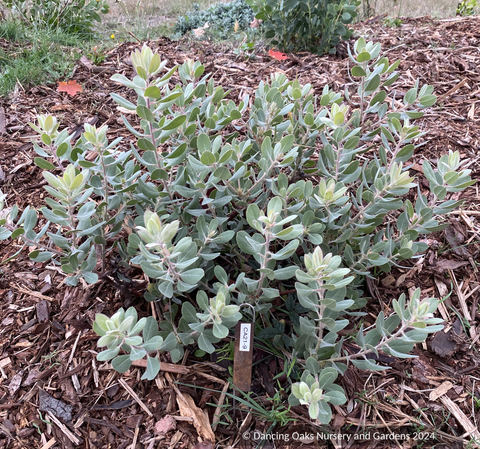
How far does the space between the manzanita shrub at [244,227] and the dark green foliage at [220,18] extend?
454cm

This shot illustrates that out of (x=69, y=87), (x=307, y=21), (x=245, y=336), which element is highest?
(x=307, y=21)

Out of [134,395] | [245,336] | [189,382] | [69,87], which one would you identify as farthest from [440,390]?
[69,87]

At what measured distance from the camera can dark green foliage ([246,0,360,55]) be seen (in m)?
3.92

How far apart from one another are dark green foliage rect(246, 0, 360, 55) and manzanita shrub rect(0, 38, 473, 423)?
2293 millimetres

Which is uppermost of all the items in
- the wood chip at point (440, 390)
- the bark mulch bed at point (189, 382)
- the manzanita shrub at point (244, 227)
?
the manzanita shrub at point (244, 227)

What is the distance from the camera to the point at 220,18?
6648 millimetres

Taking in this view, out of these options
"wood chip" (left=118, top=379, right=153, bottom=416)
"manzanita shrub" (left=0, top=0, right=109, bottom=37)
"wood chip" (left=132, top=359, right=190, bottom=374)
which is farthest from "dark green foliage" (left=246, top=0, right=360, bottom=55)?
"wood chip" (left=118, top=379, right=153, bottom=416)

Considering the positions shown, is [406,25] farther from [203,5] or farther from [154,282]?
[203,5]

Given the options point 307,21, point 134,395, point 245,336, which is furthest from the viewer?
point 307,21

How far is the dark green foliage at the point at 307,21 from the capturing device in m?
3.92

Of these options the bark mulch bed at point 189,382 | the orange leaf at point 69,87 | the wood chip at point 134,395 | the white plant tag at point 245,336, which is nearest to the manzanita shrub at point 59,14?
the orange leaf at point 69,87

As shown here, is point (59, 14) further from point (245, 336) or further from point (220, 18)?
point (245, 336)

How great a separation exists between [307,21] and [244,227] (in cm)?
287

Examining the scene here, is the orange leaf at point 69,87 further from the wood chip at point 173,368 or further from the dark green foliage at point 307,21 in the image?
the wood chip at point 173,368
